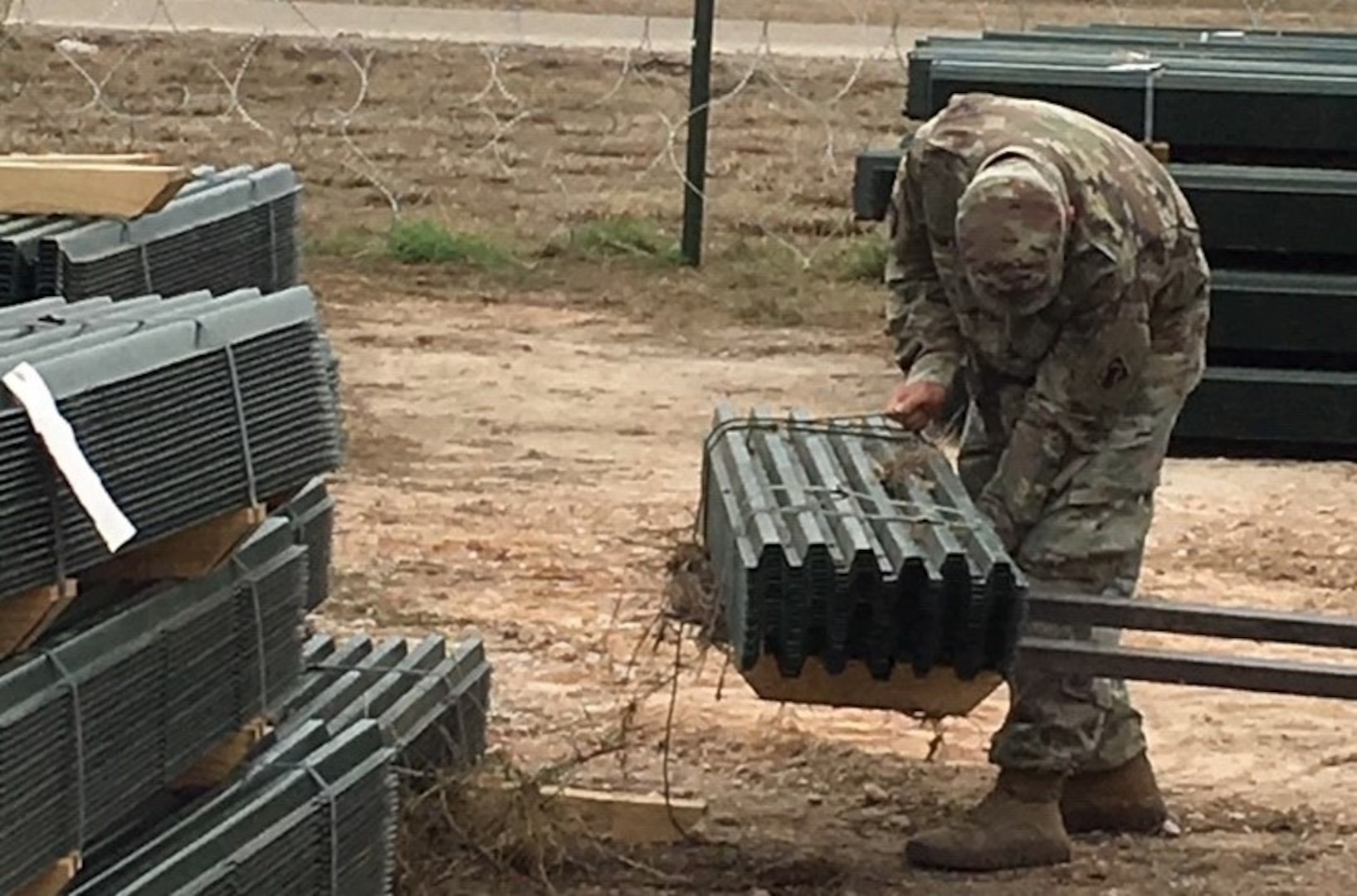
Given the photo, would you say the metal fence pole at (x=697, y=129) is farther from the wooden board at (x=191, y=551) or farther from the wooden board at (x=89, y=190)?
the wooden board at (x=191, y=551)

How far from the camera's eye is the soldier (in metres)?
6.10

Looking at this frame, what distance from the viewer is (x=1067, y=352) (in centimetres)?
618

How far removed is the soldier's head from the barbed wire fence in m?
9.73

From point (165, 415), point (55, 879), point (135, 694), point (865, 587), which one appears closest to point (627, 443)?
point (865, 587)

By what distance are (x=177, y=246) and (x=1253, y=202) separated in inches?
248

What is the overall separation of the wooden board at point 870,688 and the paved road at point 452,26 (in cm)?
1833

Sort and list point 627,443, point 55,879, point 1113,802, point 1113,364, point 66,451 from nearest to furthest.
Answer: point 66,451, point 55,879, point 1113,364, point 1113,802, point 627,443

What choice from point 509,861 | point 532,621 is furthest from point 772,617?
point 532,621

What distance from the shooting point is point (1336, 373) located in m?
11.4

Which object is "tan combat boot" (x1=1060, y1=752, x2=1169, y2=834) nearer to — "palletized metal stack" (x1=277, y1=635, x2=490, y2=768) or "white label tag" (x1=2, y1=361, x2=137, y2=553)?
"palletized metal stack" (x1=277, y1=635, x2=490, y2=768)

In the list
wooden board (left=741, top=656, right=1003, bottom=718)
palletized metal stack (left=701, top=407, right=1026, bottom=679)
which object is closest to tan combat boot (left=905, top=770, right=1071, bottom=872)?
wooden board (left=741, top=656, right=1003, bottom=718)

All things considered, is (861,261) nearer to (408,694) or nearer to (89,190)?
(408,694)

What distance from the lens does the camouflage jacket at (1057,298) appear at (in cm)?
606

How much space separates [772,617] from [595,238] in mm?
10509
